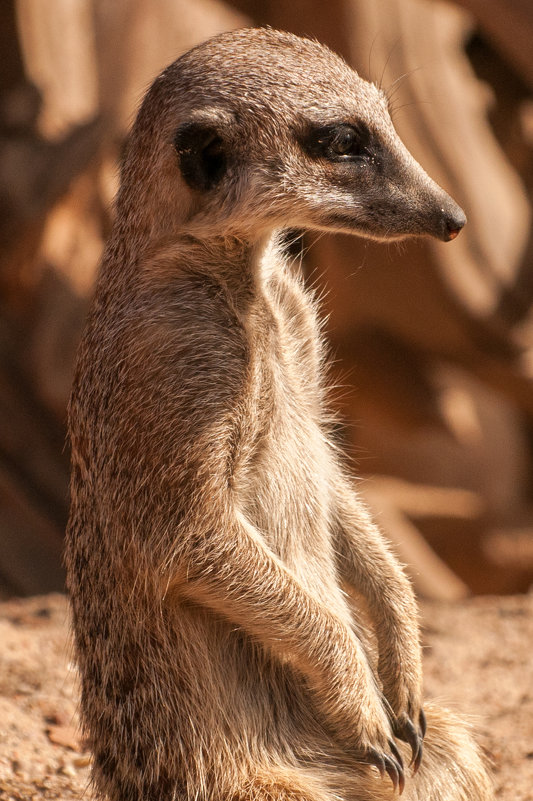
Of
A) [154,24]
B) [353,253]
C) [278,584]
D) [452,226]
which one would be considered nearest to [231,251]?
[452,226]

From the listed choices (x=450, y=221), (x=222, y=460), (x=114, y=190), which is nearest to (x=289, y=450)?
(x=222, y=460)

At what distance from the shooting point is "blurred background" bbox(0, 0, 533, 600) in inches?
245

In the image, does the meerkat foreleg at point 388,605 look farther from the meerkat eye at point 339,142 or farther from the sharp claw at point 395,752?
the meerkat eye at point 339,142

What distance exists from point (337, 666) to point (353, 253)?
4.15m

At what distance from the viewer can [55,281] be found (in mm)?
6578

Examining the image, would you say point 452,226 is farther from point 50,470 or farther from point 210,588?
point 50,470

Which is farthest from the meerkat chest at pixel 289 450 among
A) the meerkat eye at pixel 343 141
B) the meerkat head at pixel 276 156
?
the meerkat eye at pixel 343 141

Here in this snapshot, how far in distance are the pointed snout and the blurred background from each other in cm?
350

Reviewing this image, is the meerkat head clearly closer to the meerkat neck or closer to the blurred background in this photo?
the meerkat neck

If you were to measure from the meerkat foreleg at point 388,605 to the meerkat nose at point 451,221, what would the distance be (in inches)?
32.5

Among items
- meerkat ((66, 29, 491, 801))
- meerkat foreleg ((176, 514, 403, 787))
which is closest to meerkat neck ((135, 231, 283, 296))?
meerkat ((66, 29, 491, 801))

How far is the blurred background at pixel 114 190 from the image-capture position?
6.23 m

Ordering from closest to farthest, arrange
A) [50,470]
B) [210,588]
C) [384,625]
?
[210,588]
[384,625]
[50,470]

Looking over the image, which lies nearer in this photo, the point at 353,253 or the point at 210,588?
the point at 210,588
